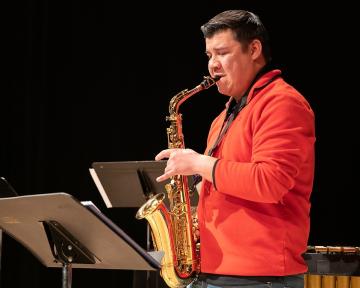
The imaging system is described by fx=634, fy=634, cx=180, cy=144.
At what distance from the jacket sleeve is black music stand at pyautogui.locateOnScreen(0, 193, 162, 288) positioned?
1.36ft

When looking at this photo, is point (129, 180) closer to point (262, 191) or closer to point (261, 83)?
point (261, 83)

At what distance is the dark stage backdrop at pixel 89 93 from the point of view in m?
5.29

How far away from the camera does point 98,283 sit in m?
5.35

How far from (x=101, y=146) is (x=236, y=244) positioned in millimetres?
3194

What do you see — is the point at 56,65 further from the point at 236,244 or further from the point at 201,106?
the point at 236,244

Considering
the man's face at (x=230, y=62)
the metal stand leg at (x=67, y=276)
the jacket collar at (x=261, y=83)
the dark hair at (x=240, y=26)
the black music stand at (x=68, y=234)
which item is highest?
the dark hair at (x=240, y=26)

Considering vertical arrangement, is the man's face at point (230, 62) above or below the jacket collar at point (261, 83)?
above

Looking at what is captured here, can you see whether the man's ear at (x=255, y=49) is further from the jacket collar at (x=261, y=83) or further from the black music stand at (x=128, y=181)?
the black music stand at (x=128, y=181)

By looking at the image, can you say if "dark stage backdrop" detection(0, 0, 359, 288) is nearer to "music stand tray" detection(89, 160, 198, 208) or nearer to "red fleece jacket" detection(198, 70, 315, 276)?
"music stand tray" detection(89, 160, 198, 208)

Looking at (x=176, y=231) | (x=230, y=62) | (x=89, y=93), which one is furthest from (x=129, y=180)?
(x=89, y=93)

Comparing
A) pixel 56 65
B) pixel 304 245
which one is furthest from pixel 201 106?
pixel 304 245

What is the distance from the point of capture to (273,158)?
223 centimetres

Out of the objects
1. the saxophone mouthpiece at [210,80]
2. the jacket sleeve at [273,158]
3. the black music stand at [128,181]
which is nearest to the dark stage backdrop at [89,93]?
the black music stand at [128,181]

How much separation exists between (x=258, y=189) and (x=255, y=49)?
65 centimetres
